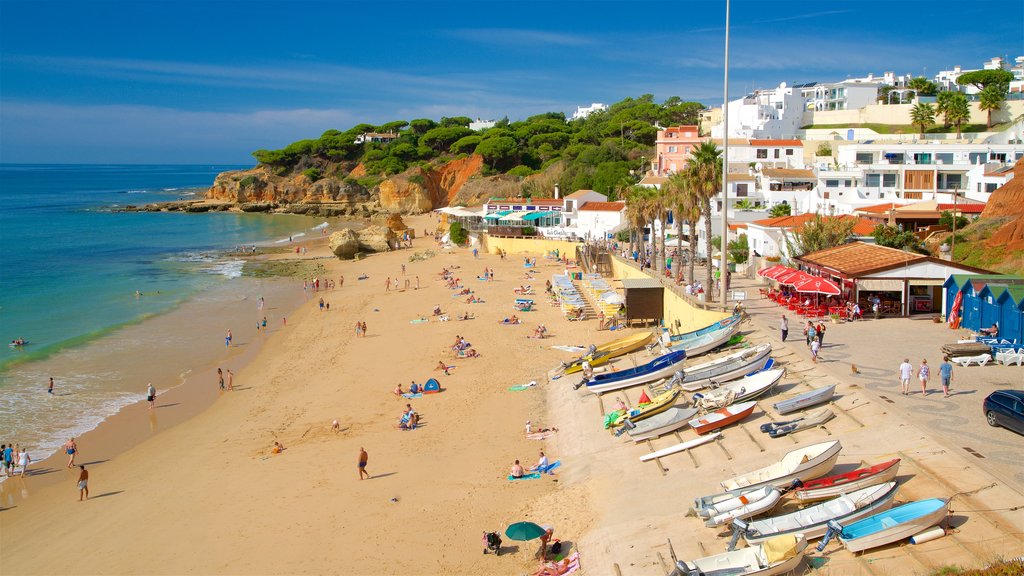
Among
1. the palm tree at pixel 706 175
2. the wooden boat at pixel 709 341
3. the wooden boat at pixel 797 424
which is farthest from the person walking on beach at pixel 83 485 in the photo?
the palm tree at pixel 706 175

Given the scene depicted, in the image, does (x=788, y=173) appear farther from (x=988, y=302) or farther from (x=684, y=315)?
(x=988, y=302)

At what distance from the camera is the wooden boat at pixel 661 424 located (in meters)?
16.4

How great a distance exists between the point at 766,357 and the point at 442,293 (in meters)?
24.3

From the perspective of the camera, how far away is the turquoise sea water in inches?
1403

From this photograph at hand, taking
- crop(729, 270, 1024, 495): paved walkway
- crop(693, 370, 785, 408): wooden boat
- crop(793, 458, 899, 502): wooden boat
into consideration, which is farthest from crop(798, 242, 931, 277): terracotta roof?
crop(793, 458, 899, 502): wooden boat

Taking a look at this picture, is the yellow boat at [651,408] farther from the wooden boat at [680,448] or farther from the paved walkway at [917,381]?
the paved walkway at [917,381]

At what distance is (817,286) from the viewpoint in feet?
76.7

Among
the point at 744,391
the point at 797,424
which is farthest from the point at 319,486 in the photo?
the point at 797,424

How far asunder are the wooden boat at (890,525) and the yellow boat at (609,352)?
1293cm

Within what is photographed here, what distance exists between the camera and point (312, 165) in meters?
118

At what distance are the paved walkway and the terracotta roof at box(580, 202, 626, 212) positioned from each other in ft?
88.3

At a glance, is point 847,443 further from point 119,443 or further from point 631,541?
point 119,443

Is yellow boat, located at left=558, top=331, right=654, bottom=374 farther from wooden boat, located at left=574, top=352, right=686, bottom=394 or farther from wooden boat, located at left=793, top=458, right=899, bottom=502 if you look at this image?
wooden boat, located at left=793, top=458, right=899, bottom=502

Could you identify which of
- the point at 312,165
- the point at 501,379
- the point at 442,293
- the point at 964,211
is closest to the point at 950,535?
the point at 501,379
